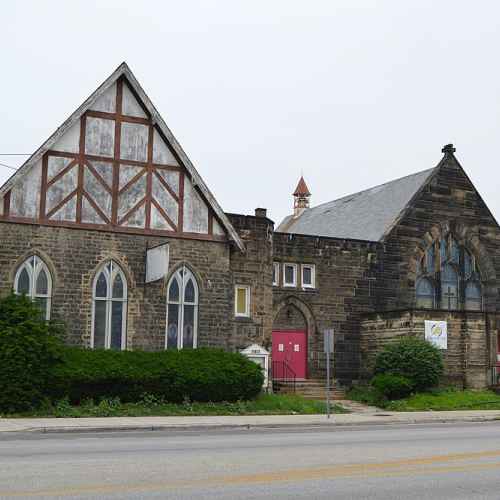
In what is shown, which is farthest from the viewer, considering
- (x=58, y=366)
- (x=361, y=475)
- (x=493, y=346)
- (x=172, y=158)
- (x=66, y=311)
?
(x=493, y=346)

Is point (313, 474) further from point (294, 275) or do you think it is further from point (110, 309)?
point (294, 275)

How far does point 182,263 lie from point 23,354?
21.4ft

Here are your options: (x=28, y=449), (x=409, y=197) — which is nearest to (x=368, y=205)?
(x=409, y=197)

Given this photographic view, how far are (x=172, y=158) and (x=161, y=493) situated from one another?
19.1 meters

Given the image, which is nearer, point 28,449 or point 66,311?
point 28,449

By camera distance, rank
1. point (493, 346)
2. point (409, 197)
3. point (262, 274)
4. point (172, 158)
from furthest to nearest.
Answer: point (409, 197), point (493, 346), point (262, 274), point (172, 158)

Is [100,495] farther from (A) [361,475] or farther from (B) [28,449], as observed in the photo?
(B) [28,449]

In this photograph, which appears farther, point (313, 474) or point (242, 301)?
point (242, 301)

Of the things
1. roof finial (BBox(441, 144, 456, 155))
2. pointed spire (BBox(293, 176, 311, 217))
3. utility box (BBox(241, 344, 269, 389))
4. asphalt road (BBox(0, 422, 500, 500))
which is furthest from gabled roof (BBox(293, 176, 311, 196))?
asphalt road (BBox(0, 422, 500, 500))

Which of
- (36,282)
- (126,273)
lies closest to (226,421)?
(126,273)

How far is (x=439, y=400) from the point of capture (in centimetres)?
2923

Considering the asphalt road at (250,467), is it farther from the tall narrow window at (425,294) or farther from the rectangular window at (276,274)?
the tall narrow window at (425,294)

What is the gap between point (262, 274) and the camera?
29.6 meters

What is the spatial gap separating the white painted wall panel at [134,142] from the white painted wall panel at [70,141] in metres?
1.43
